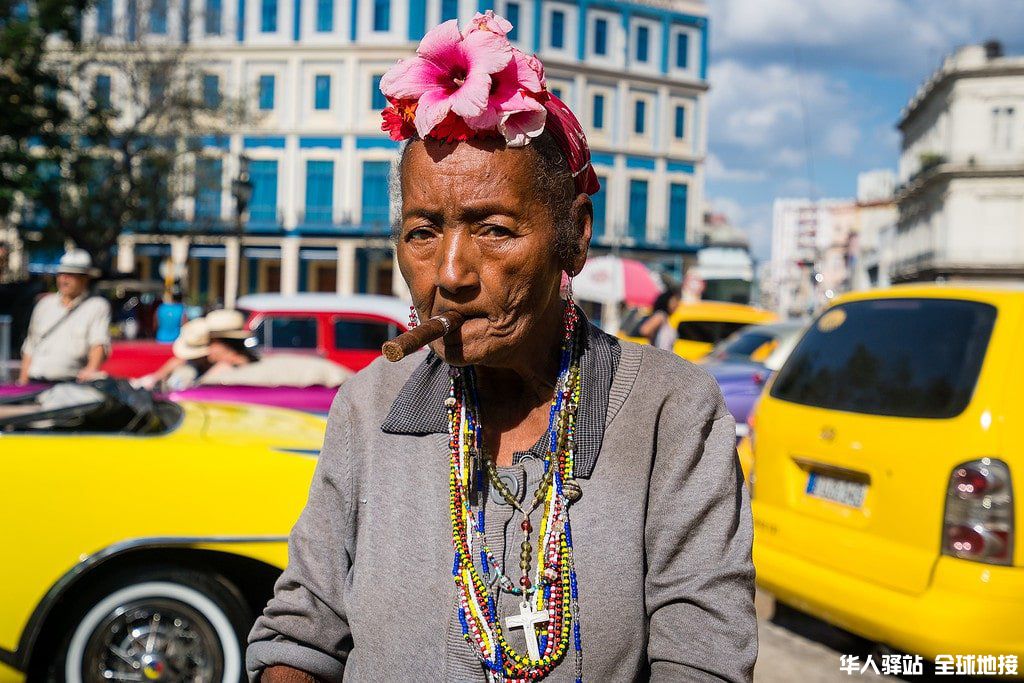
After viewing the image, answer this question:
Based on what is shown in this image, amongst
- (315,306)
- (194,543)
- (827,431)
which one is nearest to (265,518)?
(194,543)

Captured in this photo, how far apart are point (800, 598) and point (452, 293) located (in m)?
3.53

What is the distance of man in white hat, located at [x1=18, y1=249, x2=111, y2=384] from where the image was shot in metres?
7.11

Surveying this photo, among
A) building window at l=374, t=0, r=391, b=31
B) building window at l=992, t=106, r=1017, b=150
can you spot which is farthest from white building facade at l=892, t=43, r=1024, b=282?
building window at l=374, t=0, r=391, b=31

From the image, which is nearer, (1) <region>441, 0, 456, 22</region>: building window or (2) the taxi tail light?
(1) <region>441, 0, 456, 22</region>: building window

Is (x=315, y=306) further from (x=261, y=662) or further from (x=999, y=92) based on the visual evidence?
(x=999, y=92)

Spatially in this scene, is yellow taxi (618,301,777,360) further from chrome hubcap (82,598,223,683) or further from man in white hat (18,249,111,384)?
chrome hubcap (82,598,223,683)

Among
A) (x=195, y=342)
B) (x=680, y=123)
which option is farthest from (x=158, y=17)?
(x=680, y=123)

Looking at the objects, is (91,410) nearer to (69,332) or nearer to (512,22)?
(512,22)

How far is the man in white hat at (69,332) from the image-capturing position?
7.11 m

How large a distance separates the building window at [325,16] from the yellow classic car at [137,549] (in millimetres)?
40023

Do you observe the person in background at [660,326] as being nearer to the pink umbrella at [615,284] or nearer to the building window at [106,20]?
the pink umbrella at [615,284]

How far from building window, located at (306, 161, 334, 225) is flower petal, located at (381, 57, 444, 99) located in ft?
140

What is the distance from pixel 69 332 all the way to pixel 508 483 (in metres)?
6.60

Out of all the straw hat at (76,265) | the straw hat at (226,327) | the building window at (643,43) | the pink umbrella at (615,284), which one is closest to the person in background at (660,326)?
the straw hat at (226,327)
